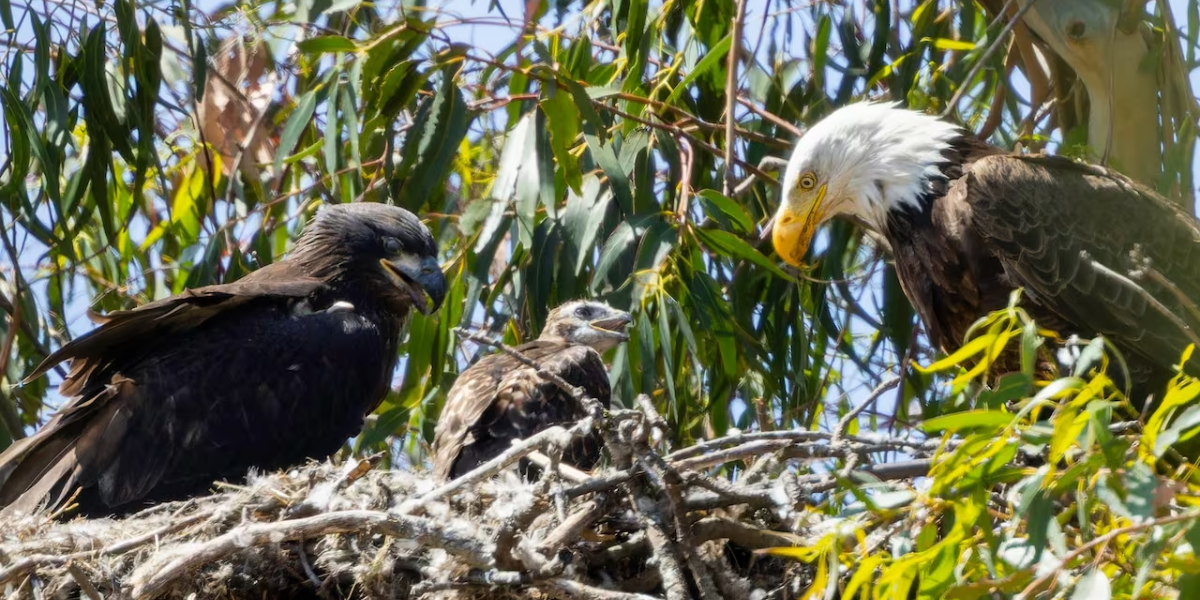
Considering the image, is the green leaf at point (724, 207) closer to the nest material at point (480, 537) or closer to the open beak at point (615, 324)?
the open beak at point (615, 324)

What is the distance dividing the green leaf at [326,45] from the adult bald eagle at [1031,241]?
65.7 inches

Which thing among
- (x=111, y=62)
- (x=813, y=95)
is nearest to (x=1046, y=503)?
(x=813, y=95)

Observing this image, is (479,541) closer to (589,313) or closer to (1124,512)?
(1124,512)

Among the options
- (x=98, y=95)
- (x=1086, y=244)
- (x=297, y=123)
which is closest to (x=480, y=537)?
(x=1086, y=244)

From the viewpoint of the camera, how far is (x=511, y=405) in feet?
16.7

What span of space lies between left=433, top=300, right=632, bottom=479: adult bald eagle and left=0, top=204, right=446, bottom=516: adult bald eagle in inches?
11.6

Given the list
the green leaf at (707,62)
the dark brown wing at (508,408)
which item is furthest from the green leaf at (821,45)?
the dark brown wing at (508,408)

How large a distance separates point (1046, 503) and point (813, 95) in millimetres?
3672

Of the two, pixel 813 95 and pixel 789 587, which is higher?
pixel 813 95

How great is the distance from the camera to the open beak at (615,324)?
564cm

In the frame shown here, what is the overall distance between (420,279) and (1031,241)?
1982 millimetres

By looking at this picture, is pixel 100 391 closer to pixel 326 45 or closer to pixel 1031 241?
pixel 326 45

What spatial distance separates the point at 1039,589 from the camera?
2.77 m

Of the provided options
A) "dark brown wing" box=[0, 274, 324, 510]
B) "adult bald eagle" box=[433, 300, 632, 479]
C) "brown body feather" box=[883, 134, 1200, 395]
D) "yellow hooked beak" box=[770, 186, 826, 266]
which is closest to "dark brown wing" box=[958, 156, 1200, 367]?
"brown body feather" box=[883, 134, 1200, 395]
